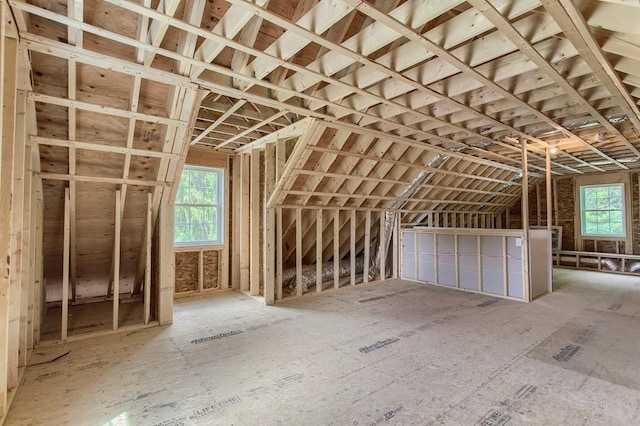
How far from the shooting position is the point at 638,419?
206cm

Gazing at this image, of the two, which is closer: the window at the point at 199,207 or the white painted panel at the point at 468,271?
the window at the point at 199,207

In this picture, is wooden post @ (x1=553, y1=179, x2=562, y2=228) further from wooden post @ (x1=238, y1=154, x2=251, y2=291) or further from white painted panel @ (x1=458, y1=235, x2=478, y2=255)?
wooden post @ (x1=238, y1=154, x2=251, y2=291)

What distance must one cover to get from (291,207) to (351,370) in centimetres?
288

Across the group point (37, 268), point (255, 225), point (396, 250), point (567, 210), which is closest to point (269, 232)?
point (255, 225)

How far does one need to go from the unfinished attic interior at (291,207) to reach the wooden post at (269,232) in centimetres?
4

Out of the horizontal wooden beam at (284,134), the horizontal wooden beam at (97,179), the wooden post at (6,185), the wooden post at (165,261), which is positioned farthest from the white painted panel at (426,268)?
the wooden post at (6,185)

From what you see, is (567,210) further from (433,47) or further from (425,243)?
(433,47)

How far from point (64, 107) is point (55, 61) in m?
0.42

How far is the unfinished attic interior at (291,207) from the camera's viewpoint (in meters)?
2.14

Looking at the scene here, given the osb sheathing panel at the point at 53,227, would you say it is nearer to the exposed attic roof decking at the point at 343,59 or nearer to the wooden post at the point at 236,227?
the exposed attic roof decking at the point at 343,59

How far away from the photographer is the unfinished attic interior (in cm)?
214

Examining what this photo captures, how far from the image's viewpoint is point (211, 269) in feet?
18.7

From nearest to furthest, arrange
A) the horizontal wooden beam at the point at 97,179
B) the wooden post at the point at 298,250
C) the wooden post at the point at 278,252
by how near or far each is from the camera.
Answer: the horizontal wooden beam at the point at 97,179 < the wooden post at the point at 278,252 < the wooden post at the point at 298,250

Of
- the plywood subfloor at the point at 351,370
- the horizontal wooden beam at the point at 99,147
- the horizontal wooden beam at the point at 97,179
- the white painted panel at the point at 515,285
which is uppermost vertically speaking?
the horizontal wooden beam at the point at 99,147
